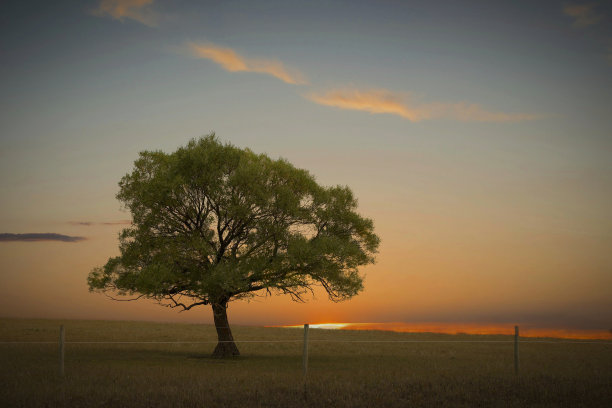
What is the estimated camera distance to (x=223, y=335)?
3253 centimetres

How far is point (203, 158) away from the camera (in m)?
30.7

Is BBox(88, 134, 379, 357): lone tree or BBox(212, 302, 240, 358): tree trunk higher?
BBox(88, 134, 379, 357): lone tree

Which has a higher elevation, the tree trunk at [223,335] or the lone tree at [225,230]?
the lone tree at [225,230]

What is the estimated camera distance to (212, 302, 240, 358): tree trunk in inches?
1242

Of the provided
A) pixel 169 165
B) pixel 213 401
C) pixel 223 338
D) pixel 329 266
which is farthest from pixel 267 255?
pixel 213 401

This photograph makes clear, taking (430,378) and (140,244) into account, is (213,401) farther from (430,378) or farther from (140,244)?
(140,244)

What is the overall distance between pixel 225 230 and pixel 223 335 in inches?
260

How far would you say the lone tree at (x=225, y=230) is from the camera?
30.0 metres

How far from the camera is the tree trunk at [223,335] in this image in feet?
103

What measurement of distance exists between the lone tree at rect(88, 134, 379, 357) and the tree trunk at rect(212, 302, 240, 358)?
6 centimetres

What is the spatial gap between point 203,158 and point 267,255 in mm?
6849

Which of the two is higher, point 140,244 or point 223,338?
point 140,244

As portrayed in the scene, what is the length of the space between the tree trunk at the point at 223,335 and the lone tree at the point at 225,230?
2.4 inches

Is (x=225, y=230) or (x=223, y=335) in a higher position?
(x=225, y=230)
